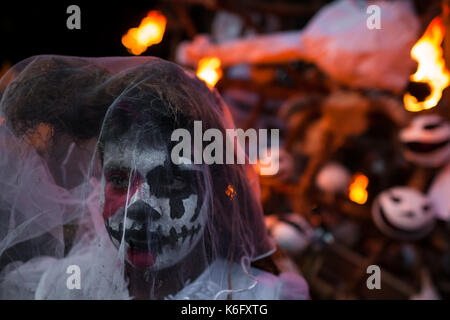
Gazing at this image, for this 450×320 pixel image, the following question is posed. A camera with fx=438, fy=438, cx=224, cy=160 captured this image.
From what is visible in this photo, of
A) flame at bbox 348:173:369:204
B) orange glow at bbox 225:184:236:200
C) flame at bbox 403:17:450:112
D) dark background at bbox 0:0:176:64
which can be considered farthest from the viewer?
dark background at bbox 0:0:176:64

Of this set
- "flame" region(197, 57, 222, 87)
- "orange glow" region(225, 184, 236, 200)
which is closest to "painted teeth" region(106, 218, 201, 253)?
"orange glow" region(225, 184, 236, 200)

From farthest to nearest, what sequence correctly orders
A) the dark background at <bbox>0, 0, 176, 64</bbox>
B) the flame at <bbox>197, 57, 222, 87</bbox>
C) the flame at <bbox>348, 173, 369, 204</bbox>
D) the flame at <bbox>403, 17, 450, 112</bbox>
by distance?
the dark background at <bbox>0, 0, 176, 64</bbox>, the flame at <bbox>197, 57, 222, 87</bbox>, the flame at <bbox>348, 173, 369, 204</bbox>, the flame at <bbox>403, 17, 450, 112</bbox>

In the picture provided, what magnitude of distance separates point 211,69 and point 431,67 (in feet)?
5.40

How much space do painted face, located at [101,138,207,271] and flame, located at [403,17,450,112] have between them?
57.6 inches

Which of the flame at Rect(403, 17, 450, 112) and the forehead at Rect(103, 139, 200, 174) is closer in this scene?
the forehead at Rect(103, 139, 200, 174)

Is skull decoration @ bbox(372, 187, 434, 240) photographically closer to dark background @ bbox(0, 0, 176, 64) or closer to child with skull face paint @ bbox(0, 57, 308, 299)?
child with skull face paint @ bbox(0, 57, 308, 299)

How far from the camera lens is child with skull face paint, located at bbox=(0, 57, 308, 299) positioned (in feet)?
3.26

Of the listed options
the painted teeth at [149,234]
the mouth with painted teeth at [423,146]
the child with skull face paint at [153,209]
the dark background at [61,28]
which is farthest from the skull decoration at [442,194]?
the dark background at [61,28]

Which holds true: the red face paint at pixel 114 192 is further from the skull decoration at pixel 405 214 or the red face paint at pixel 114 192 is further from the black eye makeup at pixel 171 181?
the skull decoration at pixel 405 214

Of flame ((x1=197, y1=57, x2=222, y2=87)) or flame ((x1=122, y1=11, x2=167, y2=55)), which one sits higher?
flame ((x1=122, y1=11, x2=167, y2=55))

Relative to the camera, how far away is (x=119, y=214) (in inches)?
39.9
